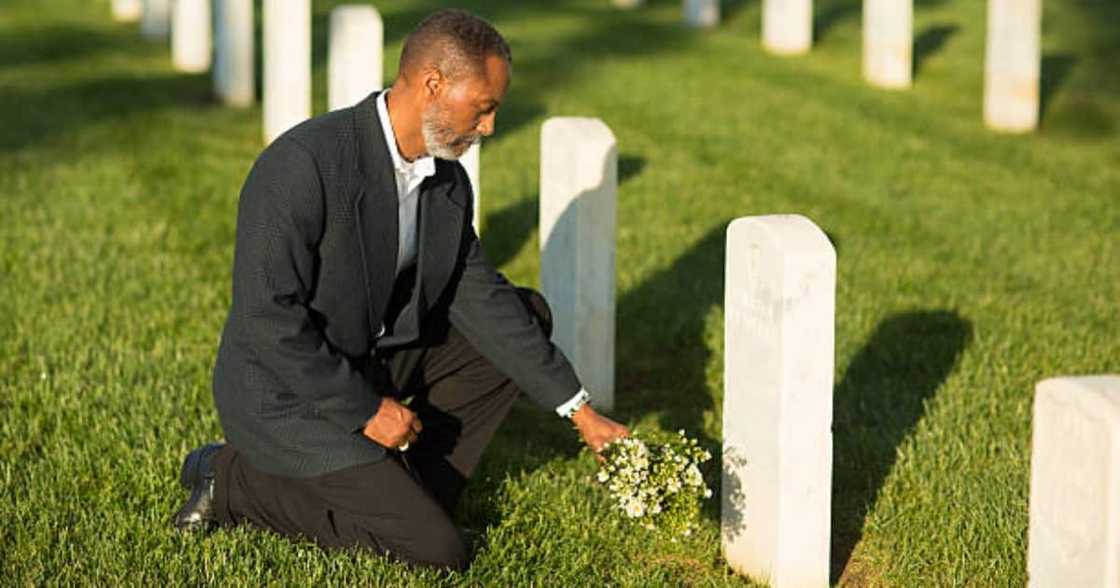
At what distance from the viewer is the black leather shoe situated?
5668 mm

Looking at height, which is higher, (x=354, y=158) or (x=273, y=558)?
(x=354, y=158)

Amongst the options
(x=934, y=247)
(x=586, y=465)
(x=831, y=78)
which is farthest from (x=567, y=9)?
(x=586, y=465)

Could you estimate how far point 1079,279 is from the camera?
31.6ft

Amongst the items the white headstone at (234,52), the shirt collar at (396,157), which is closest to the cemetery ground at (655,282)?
the white headstone at (234,52)

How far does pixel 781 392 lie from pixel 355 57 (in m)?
4.79

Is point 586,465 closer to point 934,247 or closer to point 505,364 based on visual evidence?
point 505,364

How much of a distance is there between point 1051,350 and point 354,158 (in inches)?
157

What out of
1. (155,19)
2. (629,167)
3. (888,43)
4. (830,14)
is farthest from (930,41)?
(155,19)

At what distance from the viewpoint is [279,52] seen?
1191 centimetres

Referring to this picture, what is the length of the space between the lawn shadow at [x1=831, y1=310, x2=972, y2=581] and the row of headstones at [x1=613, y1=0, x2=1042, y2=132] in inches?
206

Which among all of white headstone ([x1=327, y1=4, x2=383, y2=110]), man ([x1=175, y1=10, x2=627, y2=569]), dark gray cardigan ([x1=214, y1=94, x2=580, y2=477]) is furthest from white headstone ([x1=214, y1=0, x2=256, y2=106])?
dark gray cardigan ([x1=214, y1=94, x2=580, y2=477])

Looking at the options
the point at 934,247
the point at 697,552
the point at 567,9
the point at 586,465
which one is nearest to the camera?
the point at 697,552

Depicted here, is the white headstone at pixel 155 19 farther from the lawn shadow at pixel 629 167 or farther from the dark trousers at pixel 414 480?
the dark trousers at pixel 414 480

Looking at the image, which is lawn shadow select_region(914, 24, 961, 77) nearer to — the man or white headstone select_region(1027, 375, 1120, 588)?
the man
